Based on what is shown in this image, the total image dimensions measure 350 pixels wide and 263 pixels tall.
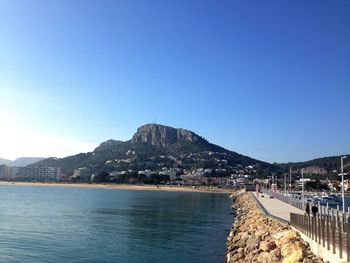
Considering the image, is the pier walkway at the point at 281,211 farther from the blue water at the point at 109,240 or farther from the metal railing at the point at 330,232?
the metal railing at the point at 330,232

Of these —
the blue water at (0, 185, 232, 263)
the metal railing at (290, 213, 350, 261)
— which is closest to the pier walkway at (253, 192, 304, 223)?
the blue water at (0, 185, 232, 263)

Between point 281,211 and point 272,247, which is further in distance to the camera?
point 281,211

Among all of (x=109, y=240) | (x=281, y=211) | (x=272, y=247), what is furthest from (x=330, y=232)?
(x=281, y=211)

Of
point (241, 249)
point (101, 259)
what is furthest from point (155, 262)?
point (241, 249)

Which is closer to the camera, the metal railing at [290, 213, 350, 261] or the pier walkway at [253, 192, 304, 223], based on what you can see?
the metal railing at [290, 213, 350, 261]

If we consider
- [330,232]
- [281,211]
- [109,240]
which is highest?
[330,232]

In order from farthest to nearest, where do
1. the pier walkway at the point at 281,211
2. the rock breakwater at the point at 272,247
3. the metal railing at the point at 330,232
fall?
the pier walkway at the point at 281,211 < the rock breakwater at the point at 272,247 < the metal railing at the point at 330,232

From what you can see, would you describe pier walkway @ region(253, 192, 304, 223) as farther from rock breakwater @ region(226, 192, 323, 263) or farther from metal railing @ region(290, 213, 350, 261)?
metal railing @ region(290, 213, 350, 261)

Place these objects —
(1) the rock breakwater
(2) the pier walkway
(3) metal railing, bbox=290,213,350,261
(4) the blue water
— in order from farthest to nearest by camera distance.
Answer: (2) the pier walkway, (4) the blue water, (1) the rock breakwater, (3) metal railing, bbox=290,213,350,261

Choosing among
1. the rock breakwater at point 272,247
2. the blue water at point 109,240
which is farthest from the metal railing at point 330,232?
the blue water at point 109,240

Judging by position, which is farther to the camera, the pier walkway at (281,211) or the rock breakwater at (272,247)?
the pier walkway at (281,211)

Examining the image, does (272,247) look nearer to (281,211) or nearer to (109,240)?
(109,240)

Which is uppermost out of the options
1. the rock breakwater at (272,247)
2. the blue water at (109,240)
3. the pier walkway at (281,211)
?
the pier walkway at (281,211)

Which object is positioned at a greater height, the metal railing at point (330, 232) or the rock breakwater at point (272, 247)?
the metal railing at point (330, 232)
